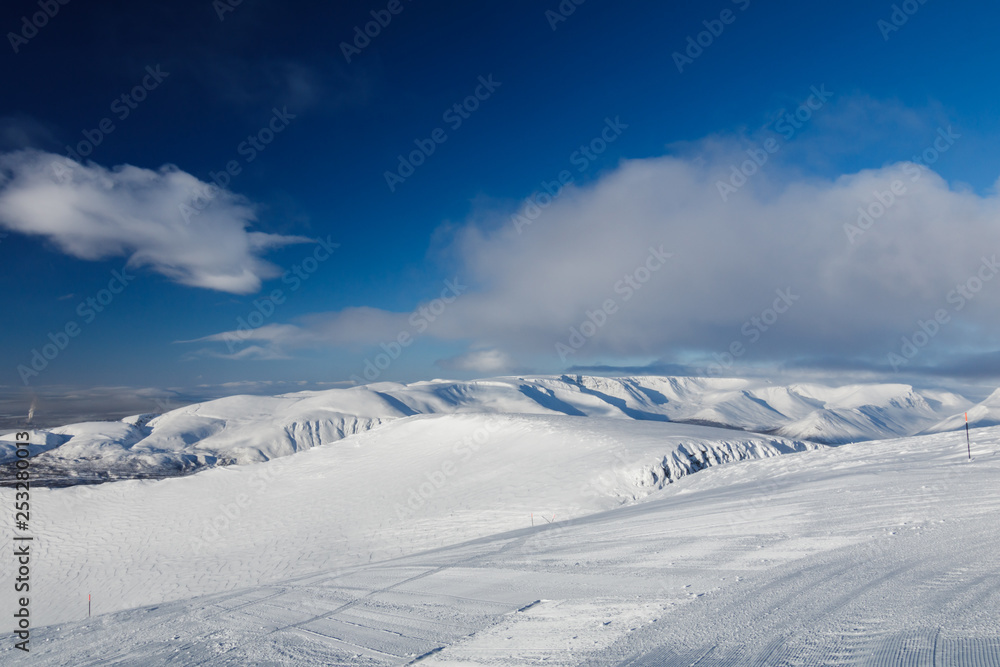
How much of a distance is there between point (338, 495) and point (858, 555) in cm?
3263

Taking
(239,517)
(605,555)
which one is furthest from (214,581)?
(605,555)

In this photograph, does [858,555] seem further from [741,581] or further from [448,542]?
[448,542]

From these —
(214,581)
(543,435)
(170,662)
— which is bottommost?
(214,581)

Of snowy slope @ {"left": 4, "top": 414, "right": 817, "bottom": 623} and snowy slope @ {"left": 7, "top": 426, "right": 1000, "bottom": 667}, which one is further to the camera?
snowy slope @ {"left": 4, "top": 414, "right": 817, "bottom": 623}

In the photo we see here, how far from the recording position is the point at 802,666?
457 centimetres

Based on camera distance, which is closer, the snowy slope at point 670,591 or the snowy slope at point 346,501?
the snowy slope at point 670,591

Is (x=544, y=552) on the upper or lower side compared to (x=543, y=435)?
lower

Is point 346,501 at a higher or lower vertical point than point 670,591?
higher

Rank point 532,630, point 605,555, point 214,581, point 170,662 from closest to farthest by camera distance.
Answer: point 532,630 < point 170,662 < point 605,555 < point 214,581

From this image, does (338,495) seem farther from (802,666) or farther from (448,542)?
(802,666)

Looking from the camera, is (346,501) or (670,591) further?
(346,501)

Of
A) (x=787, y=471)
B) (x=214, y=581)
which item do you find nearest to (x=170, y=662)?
(x=214, y=581)

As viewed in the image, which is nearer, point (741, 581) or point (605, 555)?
point (741, 581)

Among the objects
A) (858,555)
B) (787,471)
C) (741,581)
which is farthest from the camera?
(787,471)
